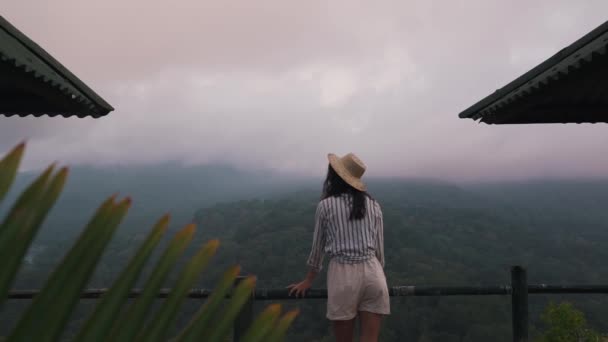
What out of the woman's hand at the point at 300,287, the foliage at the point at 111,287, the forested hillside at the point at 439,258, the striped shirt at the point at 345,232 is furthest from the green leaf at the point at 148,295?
the forested hillside at the point at 439,258

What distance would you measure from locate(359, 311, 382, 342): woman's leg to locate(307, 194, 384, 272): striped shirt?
0.39m

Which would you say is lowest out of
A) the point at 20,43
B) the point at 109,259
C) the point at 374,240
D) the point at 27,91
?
the point at 109,259

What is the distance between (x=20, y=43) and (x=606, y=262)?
132m

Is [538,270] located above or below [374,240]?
below

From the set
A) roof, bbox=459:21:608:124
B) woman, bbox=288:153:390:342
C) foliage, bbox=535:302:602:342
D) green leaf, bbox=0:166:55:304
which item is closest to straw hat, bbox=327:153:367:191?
woman, bbox=288:153:390:342

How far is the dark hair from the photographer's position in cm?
304

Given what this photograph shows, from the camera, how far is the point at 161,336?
21.0 inches

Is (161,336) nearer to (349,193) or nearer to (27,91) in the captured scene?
(349,193)

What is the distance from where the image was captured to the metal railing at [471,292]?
348cm

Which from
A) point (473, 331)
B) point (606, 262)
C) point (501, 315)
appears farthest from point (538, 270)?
point (473, 331)

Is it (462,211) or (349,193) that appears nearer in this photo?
(349,193)

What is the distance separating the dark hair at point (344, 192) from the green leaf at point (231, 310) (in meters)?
2.52

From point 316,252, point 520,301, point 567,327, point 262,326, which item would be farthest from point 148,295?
point 567,327

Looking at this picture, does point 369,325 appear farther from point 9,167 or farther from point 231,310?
point 9,167
